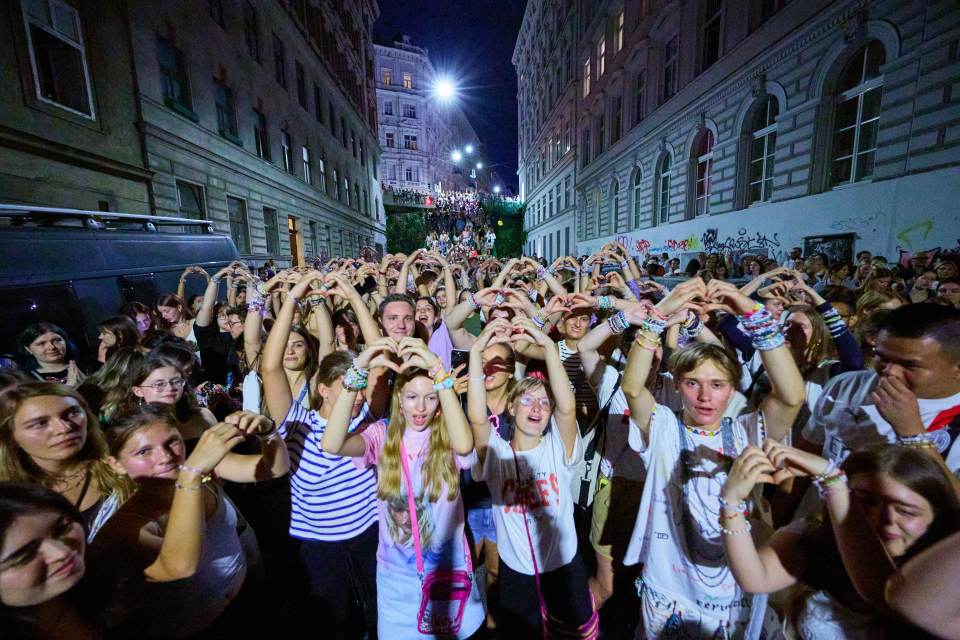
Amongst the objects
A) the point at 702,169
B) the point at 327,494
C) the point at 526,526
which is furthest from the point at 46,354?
the point at 702,169

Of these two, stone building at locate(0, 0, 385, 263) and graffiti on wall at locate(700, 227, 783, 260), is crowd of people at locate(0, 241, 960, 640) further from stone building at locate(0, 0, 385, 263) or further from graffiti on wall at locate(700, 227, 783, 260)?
graffiti on wall at locate(700, 227, 783, 260)

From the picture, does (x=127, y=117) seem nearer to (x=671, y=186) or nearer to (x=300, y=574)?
(x=300, y=574)

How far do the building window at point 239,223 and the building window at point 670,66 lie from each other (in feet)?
56.6

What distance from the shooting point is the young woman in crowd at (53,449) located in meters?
1.79

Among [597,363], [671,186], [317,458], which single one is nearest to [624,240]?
[671,186]

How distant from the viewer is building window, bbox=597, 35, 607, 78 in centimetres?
2205

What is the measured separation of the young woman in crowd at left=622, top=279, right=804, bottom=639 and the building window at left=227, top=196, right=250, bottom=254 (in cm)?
1547

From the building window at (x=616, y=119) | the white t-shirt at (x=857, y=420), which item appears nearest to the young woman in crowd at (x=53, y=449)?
the white t-shirt at (x=857, y=420)

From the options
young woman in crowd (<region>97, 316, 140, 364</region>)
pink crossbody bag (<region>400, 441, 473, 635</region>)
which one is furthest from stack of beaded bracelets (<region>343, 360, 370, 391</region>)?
young woman in crowd (<region>97, 316, 140, 364</region>)

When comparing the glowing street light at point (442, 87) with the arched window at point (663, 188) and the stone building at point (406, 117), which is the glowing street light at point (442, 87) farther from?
the arched window at point (663, 188)

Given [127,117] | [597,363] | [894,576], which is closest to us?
[894,576]

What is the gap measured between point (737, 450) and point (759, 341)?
22.4 inches

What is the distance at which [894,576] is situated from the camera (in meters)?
1.08

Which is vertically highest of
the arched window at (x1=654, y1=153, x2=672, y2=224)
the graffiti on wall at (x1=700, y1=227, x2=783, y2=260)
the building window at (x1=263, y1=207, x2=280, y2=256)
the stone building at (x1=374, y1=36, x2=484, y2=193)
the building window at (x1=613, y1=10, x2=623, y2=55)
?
the stone building at (x1=374, y1=36, x2=484, y2=193)
